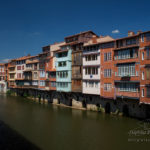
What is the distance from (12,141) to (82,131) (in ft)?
34.3

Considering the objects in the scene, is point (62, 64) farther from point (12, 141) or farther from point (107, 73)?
point (12, 141)

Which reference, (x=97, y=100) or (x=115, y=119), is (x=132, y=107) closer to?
(x=115, y=119)

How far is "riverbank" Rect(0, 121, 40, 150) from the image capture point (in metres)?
17.7

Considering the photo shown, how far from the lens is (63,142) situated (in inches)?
749

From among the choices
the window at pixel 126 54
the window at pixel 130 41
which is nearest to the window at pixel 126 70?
the window at pixel 126 54

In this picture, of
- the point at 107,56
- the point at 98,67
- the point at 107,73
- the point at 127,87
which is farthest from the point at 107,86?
the point at 107,56

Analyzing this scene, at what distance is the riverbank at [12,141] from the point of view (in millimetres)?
17656

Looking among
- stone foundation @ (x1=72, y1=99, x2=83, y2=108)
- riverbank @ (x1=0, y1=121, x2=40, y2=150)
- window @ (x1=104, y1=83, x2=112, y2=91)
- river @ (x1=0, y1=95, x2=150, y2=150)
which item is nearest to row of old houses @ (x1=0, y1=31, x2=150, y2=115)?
window @ (x1=104, y1=83, x2=112, y2=91)

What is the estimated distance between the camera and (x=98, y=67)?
32.6 m

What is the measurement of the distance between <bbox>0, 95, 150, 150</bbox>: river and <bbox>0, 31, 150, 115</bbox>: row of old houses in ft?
18.5

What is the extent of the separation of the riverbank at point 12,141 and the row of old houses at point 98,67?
60.6 feet

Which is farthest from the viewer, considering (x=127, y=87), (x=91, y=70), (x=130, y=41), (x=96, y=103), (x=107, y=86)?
(x=96, y=103)

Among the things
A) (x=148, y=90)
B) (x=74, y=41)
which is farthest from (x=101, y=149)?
(x=74, y=41)

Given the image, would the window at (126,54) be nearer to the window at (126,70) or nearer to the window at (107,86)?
the window at (126,70)
